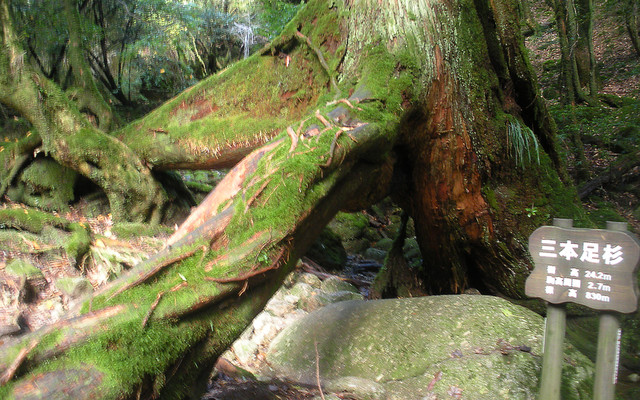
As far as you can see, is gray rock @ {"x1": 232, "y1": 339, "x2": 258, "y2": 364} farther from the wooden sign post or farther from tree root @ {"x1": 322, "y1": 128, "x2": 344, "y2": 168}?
the wooden sign post

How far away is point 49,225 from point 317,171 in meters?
3.31

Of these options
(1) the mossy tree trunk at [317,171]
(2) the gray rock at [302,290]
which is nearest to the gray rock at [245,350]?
(2) the gray rock at [302,290]

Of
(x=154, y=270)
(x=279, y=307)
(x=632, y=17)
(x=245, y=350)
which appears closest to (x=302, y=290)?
(x=279, y=307)

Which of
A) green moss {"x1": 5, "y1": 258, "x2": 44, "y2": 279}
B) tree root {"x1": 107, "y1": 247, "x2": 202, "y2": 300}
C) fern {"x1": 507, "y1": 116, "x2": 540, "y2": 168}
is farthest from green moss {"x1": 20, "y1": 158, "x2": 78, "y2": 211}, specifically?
fern {"x1": 507, "y1": 116, "x2": 540, "y2": 168}

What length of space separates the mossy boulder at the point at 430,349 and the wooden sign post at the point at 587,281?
0.56 meters

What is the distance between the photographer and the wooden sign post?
226 centimetres

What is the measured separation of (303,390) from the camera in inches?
132

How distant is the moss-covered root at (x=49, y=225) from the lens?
4418mm

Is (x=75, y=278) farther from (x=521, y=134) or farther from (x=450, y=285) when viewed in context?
(x=521, y=134)

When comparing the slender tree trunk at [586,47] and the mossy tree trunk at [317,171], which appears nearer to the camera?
the mossy tree trunk at [317,171]

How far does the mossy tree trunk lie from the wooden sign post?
1402mm

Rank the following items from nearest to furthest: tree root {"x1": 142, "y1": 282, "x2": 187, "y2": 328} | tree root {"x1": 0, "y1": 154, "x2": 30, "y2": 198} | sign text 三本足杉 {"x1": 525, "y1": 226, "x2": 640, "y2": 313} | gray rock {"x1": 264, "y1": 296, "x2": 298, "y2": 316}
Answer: tree root {"x1": 142, "y1": 282, "x2": 187, "y2": 328} < sign text 三本足杉 {"x1": 525, "y1": 226, "x2": 640, "y2": 313} < gray rock {"x1": 264, "y1": 296, "x2": 298, "y2": 316} < tree root {"x1": 0, "y1": 154, "x2": 30, "y2": 198}

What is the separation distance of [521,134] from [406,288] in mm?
2557

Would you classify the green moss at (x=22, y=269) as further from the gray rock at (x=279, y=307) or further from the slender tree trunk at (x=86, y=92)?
the slender tree trunk at (x=86, y=92)
